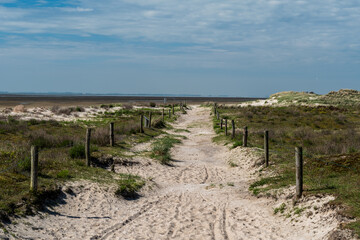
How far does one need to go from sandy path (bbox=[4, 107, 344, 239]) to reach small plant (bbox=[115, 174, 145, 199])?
1.02ft

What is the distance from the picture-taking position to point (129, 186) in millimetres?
12641

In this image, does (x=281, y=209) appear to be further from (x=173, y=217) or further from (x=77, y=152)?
(x=77, y=152)

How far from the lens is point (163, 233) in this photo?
357 inches

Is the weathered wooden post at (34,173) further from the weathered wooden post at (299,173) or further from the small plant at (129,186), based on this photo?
the weathered wooden post at (299,173)

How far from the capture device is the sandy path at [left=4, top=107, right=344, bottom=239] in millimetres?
8758

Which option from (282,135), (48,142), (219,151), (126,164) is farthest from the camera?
(282,135)

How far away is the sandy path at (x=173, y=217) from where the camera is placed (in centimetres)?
876

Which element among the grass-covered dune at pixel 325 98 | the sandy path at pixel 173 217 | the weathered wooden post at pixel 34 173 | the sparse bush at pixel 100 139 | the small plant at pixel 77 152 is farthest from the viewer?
the grass-covered dune at pixel 325 98

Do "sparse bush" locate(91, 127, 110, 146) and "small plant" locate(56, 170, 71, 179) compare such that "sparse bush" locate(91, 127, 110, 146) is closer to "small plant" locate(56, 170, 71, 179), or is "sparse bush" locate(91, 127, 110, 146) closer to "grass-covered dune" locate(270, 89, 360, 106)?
"small plant" locate(56, 170, 71, 179)

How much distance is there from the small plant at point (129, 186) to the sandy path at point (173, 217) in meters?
0.31

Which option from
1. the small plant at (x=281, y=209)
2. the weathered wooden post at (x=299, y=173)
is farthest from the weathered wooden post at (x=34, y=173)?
the weathered wooden post at (x=299, y=173)

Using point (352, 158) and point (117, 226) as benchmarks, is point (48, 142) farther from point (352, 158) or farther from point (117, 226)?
point (352, 158)

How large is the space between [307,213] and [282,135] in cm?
1841

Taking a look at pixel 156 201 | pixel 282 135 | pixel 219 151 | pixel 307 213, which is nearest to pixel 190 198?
pixel 156 201
